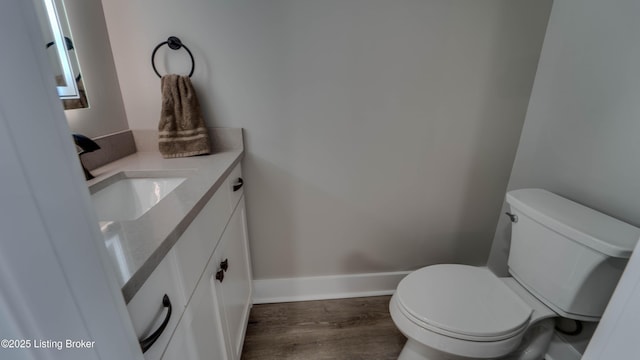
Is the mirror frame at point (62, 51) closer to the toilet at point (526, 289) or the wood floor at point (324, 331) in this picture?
the wood floor at point (324, 331)

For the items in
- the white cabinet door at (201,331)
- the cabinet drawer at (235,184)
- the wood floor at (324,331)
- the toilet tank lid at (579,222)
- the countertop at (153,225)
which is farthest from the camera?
the wood floor at (324,331)

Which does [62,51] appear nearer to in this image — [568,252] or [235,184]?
[235,184]

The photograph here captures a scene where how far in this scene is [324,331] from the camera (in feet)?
4.67

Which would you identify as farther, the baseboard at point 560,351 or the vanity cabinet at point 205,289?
the baseboard at point 560,351

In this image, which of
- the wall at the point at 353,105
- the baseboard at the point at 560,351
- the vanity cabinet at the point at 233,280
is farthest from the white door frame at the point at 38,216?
the baseboard at the point at 560,351

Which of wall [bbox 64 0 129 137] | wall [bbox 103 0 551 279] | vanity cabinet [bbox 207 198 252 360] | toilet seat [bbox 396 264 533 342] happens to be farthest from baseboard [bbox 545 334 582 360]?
wall [bbox 64 0 129 137]

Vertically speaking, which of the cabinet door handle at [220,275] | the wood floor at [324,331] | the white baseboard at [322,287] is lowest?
the wood floor at [324,331]

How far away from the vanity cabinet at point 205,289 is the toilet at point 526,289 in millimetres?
666

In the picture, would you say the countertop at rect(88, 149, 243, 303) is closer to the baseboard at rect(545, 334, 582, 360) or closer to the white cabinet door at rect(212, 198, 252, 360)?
the white cabinet door at rect(212, 198, 252, 360)

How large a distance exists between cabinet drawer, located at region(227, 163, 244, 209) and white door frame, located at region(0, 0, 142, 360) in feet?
2.71

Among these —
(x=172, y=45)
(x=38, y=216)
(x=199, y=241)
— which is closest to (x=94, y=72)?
(x=172, y=45)

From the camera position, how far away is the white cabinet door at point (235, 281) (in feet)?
3.20

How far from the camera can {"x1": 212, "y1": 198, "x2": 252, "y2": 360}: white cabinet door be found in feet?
3.20

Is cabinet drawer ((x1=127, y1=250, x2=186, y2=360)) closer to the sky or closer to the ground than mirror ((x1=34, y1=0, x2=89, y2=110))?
closer to the ground
